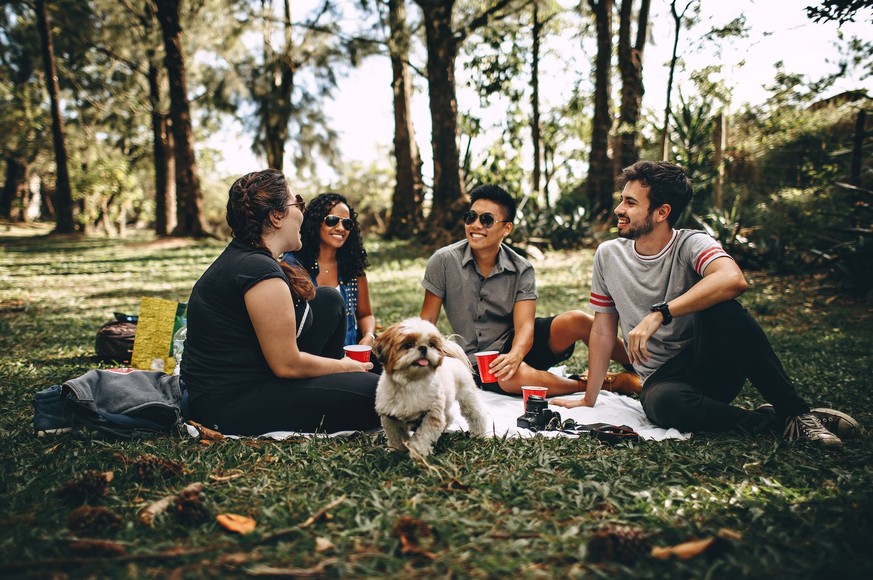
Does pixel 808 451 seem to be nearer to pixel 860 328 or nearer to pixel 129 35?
pixel 860 328

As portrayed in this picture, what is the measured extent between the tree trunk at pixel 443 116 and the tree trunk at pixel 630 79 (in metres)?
A: 4.37

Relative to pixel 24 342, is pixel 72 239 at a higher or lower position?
higher

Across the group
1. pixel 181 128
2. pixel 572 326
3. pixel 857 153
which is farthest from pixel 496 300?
pixel 181 128

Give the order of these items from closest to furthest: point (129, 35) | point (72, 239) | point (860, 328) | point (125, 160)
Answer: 1. point (860, 328)
2. point (129, 35)
3. point (72, 239)
4. point (125, 160)

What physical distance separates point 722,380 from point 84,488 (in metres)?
3.36

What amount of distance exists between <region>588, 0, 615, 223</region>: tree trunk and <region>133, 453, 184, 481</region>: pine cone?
46.6 ft

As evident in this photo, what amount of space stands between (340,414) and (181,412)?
92cm

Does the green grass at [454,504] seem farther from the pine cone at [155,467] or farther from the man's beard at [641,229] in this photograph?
the man's beard at [641,229]

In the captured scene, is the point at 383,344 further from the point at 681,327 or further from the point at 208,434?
the point at 681,327

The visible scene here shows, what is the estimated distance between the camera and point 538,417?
3547 mm

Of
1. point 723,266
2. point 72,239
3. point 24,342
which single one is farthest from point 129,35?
point 723,266

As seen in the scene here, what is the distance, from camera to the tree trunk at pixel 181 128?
17.2m

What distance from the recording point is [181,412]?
3291mm

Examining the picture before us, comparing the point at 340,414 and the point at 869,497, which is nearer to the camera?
the point at 869,497
